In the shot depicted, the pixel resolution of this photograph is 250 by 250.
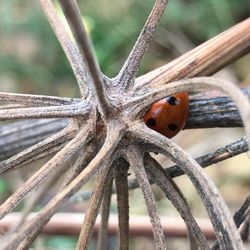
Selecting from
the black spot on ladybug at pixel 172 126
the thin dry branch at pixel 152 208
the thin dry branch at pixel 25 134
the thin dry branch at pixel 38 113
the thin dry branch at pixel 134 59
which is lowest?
the thin dry branch at pixel 152 208

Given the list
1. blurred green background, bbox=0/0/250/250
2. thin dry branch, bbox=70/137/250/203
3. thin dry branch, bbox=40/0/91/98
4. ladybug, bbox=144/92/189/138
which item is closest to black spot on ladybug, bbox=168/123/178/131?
ladybug, bbox=144/92/189/138

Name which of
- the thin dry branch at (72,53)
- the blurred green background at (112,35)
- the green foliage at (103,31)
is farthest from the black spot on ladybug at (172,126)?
the green foliage at (103,31)

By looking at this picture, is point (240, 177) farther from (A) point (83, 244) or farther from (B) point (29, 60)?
(A) point (83, 244)

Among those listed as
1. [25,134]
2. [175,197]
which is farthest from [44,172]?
[25,134]

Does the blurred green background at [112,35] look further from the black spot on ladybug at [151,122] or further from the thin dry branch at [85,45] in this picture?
the thin dry branch at [85,45]

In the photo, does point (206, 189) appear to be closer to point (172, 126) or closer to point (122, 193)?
point (122, 193)
